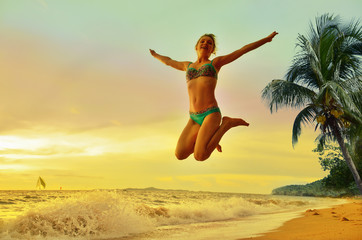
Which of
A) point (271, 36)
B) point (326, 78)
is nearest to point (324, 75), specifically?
point (326, 78)

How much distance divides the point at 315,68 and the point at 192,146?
11.0m

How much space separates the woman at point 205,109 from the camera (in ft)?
13.5

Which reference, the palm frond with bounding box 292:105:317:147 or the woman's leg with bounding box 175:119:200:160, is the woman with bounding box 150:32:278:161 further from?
the palm frond with bounding box 292:105:317:147

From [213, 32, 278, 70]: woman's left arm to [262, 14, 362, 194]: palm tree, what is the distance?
379 inches

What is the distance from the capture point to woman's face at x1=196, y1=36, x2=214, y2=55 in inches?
178

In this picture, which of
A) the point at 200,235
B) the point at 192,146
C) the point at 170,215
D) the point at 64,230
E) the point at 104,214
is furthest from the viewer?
the point at 170,215

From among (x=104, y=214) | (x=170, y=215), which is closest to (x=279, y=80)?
(x=170, y=215)

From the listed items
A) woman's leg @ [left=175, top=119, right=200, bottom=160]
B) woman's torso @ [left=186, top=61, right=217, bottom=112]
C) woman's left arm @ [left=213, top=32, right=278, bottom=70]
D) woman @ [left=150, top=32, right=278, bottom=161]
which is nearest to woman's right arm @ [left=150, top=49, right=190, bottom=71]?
woman @ [left=150, top=32, right=278, bottom=161]

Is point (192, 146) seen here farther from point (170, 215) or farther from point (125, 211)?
point (170, 215)

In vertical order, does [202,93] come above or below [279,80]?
below

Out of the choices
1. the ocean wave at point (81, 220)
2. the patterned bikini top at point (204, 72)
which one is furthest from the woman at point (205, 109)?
the ocean wave at point (81, 220)

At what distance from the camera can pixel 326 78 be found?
14.3 m

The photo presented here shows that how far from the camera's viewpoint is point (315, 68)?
531 inches

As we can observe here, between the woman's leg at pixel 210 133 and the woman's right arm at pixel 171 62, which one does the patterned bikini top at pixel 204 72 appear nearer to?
the woman's right arm at pixel 171 62
